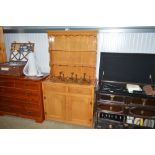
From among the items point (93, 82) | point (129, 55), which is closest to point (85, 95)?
point (93, 82)

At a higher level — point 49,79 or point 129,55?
point 129,55

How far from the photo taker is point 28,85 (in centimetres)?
264

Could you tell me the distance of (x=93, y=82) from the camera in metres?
2.57

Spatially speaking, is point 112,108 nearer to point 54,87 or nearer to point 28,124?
point 54,87

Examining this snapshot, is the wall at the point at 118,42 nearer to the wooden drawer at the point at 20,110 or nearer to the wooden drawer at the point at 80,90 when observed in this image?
the wooden drawer at the point at 80,90

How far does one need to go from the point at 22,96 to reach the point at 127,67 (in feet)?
6.67

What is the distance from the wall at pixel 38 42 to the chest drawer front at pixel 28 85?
1.96 feet

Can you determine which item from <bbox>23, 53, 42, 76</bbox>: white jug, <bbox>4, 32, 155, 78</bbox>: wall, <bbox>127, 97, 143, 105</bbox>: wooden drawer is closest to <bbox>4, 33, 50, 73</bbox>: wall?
<bbox>4, 32, 155, 78</bbox>: wall

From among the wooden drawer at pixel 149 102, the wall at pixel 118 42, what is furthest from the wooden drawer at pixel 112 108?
the wall at pixel 118 42

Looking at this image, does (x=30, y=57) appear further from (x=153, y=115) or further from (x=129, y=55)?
(x=153, y=115)

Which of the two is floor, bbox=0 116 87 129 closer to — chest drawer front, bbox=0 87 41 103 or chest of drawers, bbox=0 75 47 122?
chest of drawers, bbox=0 75 47 122
